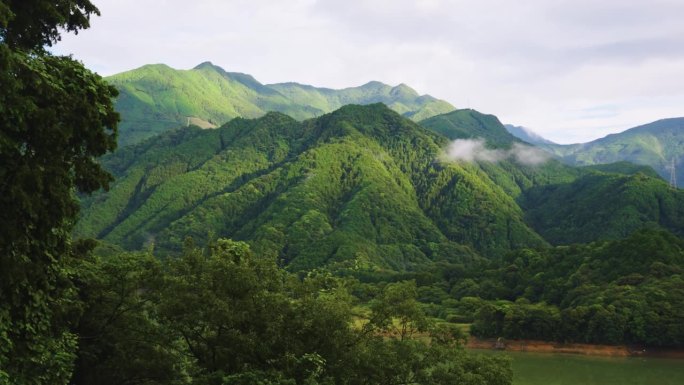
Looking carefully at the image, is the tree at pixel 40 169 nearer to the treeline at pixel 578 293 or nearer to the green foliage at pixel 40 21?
the green foliage at pixel 40 21

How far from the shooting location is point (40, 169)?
1419 centimetres

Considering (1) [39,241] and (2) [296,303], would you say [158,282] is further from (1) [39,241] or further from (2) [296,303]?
(1) [39,241]

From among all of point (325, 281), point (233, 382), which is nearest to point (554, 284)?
point (325, 281)

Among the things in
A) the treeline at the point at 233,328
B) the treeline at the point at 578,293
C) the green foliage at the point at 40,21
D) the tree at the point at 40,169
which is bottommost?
the treeline at the point at 578,293

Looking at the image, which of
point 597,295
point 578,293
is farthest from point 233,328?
point 578,293

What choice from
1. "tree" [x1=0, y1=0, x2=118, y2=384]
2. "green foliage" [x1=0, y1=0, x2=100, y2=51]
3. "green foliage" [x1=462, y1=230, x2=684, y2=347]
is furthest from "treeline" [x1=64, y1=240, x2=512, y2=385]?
"green foliage" [x1=462, y1=230, x2=684, y2=347]

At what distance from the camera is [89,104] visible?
50.5 ft

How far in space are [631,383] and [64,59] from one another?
2826 inches

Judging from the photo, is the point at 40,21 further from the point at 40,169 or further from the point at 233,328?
the point at 233,328

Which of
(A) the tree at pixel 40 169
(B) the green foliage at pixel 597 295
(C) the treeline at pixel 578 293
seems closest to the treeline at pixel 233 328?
(A) the tree at pixel 40 169

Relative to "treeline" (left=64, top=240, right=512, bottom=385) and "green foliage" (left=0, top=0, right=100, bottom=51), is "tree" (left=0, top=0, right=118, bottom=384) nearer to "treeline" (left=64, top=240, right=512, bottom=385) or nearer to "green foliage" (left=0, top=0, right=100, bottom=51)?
"green foliage" (left=0, top=0, right=100, bottom=51)

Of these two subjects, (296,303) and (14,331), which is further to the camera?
(296,303)

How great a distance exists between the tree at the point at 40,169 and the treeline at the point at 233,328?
3470 millimetres

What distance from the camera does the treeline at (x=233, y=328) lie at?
1931 centimetres
